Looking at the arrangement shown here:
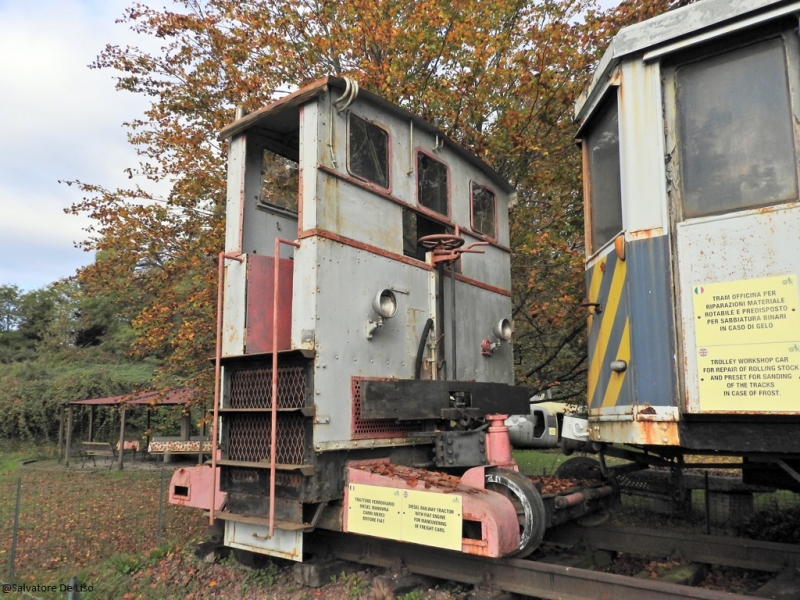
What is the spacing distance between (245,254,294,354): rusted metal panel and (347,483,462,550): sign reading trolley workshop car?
1475mm

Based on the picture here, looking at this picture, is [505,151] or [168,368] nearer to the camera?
[505,151]

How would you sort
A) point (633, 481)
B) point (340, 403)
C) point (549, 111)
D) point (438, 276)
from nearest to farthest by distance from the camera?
point (340, 403) → point (438, 276) → point (633, 481) → point (549, 111)

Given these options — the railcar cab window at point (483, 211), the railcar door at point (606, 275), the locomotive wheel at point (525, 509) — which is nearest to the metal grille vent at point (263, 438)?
the locomotive wheel at point (525, 509)

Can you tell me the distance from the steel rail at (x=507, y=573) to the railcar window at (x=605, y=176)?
218cm

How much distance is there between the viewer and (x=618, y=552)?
520 centimetres

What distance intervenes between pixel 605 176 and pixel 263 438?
10.8 feet

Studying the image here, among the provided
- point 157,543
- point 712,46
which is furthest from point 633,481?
point 157,543

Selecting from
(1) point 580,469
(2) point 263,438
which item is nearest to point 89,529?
(2) point 263,438

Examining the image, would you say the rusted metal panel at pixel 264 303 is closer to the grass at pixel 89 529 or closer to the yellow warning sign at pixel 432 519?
the yellow warning sign at pixel 432 519

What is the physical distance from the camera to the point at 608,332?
13.3 feet

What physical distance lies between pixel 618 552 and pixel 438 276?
291 cm

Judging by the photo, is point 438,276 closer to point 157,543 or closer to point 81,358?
point 157,543

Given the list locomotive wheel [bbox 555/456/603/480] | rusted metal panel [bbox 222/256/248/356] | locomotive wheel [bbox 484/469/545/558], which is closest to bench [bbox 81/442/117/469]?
rusted metal panel [bbox 222/256/248/356]

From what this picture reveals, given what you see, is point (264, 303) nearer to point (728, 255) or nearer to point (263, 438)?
point (263, 438)
